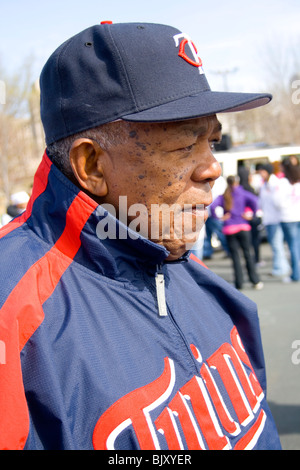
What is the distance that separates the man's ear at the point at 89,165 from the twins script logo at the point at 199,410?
1.60 ft

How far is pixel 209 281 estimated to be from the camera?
1.66 metres

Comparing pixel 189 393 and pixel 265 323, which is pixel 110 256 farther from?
pixel 265 323

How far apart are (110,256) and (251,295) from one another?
6194 millimetres

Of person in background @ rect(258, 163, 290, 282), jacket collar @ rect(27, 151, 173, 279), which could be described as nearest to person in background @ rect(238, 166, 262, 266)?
person in background @ rect(258, 163, 290, 282)

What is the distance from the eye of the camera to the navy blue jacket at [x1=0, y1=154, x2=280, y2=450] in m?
1.05

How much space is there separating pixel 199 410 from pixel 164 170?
629mm

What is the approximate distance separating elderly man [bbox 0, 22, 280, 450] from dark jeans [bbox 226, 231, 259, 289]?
6233mm

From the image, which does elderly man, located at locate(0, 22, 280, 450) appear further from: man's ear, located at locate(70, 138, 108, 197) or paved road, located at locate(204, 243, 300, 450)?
paved road, located at locate(204, 243, 300, 450)

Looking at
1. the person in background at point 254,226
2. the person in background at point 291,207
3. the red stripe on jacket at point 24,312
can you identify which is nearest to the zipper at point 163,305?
the red stripe on jacket at point 24,312
